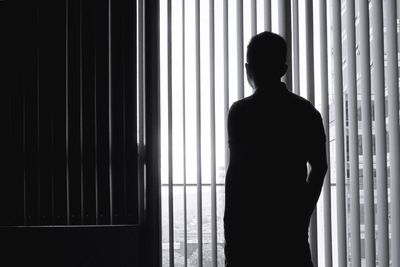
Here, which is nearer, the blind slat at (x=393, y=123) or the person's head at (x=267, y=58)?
the person's head at (x=267, y=58)

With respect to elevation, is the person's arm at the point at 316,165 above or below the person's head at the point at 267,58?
below

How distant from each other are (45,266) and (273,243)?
1.36 m

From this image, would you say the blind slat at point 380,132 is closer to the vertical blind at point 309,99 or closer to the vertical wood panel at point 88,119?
the vertical blind at point 309,99

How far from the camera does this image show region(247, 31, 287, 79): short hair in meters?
1.25

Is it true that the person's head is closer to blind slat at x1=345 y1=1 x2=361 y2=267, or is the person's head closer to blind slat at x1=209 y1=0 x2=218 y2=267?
blind slat at x1=209 y1=0 x2=218 y2=267

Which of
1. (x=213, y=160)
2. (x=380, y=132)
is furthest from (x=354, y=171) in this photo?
(x=213, y=160)

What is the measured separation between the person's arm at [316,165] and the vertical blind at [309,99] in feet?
2.97

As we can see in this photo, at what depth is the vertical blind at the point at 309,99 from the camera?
2.13m

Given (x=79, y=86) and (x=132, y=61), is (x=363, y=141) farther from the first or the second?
(x=79, y=86)

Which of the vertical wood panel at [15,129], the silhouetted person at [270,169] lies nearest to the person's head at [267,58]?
the silhouetted person at [270,169]

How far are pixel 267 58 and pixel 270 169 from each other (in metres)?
0.31

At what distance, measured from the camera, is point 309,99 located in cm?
214

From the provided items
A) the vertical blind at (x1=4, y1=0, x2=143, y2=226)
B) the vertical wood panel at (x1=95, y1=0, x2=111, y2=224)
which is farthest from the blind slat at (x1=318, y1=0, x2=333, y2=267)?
the vertical wood panel at (x1=95, y1=0, x2=111, y2=224)

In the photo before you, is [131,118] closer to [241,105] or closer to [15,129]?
[15,129]
